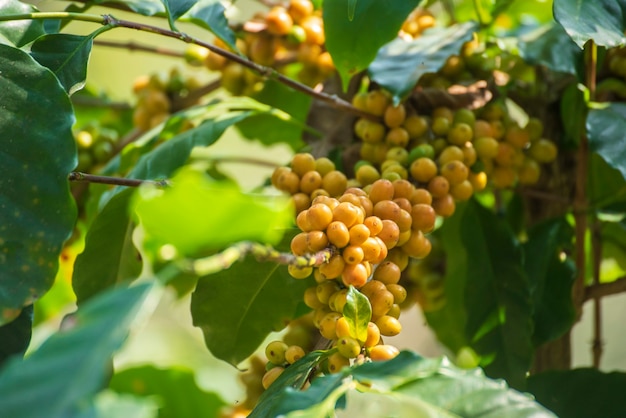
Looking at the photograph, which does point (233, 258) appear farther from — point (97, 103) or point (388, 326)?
point (97, 103)

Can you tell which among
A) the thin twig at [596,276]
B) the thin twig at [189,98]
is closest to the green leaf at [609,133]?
the thin twig at [596,276]

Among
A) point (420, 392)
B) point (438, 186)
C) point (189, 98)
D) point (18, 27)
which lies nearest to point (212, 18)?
point (18, 27)

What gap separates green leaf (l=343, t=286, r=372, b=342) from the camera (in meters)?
0.62

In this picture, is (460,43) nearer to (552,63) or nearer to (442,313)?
(552,63)

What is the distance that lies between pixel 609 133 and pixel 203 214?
597mm

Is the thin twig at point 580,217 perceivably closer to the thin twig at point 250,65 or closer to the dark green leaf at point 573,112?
the dark green leaf at point 573,112

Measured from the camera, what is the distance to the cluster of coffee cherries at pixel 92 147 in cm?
127

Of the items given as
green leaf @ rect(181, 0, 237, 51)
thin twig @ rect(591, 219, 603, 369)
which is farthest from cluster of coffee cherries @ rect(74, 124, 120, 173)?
thin twig @ rect(591, 219, 603, 369)

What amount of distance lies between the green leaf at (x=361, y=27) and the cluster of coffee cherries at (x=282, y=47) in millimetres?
245

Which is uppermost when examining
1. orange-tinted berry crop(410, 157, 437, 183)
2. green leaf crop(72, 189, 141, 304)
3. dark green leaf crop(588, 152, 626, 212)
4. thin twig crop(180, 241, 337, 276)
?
thin twig crop(180, 241, 337, 276)

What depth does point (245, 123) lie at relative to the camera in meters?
1.20

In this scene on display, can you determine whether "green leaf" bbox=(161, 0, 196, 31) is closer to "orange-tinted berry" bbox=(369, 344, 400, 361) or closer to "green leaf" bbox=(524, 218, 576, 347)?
"orange-tinted berry" bbox=(369, 344, 400, 361)

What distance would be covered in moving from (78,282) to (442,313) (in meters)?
0.55

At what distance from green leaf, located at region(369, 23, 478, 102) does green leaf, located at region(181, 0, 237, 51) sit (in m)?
0.18
